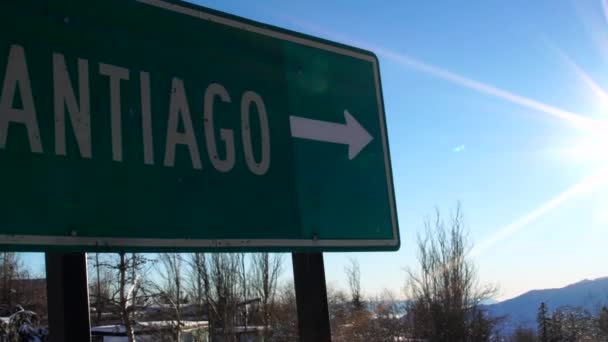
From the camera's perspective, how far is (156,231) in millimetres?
1118

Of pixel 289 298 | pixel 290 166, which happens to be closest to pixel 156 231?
pixel 290 166

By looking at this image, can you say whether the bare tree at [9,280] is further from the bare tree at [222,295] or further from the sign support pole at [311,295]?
the sign support pole at [311,295]

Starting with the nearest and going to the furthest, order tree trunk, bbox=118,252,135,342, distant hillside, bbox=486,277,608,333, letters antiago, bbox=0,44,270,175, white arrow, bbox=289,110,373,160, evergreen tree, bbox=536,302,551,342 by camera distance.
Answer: letters antiago, bbox=0,44,270,175 < white arrow, bbox=289,110,373,160 < tree trunk, bbox=118,252,135,342 < evergreen tree, bbox=536,302,551,342 < distant hillside, bbox=486,277,608,333

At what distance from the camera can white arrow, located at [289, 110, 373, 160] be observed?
1.42 meters

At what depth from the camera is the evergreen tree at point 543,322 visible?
21.8m

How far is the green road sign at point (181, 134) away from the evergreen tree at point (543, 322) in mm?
22389

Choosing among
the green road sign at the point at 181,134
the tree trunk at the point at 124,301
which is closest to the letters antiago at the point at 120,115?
the green road sign at the point at 181,134

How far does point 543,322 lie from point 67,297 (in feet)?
76.2

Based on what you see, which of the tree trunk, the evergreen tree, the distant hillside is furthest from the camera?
the distant hillside

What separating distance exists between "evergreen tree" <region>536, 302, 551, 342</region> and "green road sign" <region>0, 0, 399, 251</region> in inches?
881

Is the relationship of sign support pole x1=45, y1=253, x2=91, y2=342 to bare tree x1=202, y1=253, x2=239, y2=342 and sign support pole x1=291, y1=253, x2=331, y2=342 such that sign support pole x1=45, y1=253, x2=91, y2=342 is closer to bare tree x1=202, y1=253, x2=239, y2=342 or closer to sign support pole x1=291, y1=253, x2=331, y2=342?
sign support pole x1=291, y1=253, x2=331, y2=342

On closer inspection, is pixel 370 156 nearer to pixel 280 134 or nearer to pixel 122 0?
pixel 280 134

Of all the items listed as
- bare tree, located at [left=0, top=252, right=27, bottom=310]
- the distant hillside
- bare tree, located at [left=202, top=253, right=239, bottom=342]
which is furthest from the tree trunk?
the distant hillside

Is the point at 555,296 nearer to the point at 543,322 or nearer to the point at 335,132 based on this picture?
the point at 543,322
